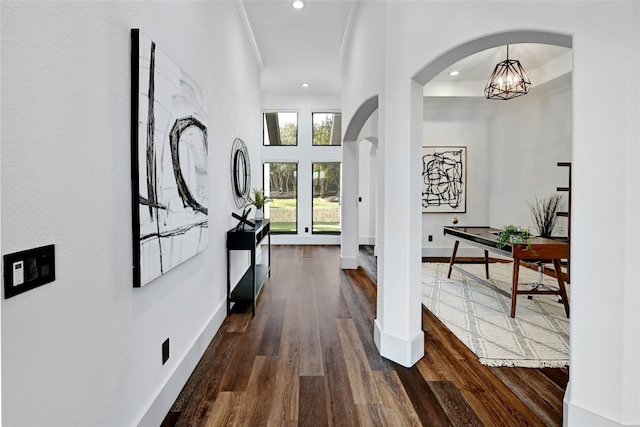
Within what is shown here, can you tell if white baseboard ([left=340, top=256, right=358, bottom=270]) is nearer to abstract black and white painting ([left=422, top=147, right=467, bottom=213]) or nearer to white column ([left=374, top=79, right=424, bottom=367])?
abstract black and white painting ([left=422, top=147, right=467, bottom=213])

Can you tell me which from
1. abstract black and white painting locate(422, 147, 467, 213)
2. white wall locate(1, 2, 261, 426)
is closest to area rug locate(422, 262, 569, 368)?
abstract black and white painting locate(422, 147, 467, 213)

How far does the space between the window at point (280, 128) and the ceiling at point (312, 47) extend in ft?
3.62

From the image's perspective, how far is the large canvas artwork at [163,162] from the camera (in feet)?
4.70

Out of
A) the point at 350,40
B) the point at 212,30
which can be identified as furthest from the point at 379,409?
the point at 350,40

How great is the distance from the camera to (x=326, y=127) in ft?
24.8

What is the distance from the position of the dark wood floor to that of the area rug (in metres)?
0.13

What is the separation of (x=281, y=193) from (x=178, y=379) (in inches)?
232

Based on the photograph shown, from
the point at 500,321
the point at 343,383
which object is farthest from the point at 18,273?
the point at 500,321

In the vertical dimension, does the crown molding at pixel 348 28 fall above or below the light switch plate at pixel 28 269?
above

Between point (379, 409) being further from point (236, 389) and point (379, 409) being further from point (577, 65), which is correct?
point (577, 65)

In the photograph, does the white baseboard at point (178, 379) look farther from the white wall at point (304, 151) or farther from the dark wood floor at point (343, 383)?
the white wall at point (304, 151)

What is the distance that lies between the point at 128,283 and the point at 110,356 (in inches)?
11.4

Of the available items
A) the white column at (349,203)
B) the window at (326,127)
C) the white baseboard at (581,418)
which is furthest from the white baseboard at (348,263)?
the white baseboard at (581,418)

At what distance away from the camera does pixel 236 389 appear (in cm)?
201
